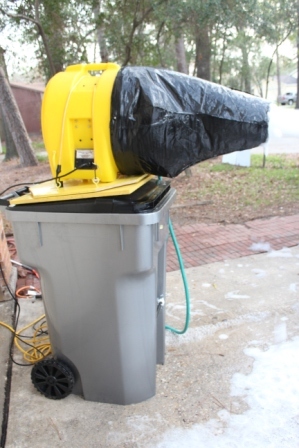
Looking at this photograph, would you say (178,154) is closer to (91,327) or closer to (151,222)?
(151,222)

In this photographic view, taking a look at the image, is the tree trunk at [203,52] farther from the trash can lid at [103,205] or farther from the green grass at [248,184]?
the trash can lid at [103,205]

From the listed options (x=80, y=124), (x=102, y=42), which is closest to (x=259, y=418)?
(x=80, y=124)

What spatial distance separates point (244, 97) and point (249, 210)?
3361 millimetres

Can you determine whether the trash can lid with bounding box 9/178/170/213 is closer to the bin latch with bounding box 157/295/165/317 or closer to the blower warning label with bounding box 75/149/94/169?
the blower warning label with bounding box 75/149/94/169

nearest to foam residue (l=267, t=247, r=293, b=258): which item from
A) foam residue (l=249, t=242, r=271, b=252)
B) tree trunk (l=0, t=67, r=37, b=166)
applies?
foam residue (l=249, t=242, r=271, b=252)

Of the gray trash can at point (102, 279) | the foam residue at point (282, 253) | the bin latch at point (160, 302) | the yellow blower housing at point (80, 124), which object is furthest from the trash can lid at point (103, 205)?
A: the foam residue at point (282, 253)

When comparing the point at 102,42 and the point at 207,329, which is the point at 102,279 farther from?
the point at 102,42

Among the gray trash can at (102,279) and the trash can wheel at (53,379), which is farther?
the trash can wheel at (53,379)

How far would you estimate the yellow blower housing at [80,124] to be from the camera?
60.7 inches

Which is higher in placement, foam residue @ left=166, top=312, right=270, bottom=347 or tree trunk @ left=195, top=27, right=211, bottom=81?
tree trunk @ left=195, top=27, right=211, bottom=81

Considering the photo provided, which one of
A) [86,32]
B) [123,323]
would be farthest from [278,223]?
[86,32]

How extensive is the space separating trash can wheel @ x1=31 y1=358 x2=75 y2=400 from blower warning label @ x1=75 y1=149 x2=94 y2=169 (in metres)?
1.02

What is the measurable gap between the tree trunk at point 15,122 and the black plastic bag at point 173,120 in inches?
304

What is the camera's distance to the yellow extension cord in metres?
2.25
